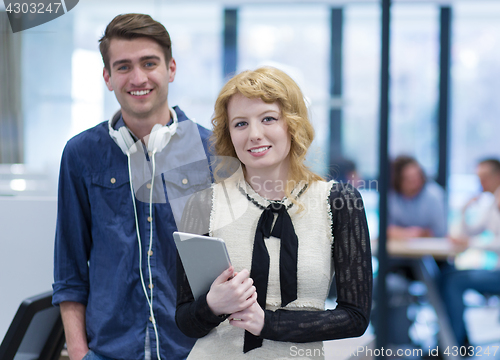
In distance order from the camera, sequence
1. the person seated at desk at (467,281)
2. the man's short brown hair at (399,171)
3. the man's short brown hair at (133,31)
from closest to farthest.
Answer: the man's short brown hair at (133,31)
the person seated at desk at (467,281)
the man's short brown hair at (399,171)

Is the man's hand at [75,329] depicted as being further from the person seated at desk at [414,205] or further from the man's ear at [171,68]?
the person seated at desk at [414,205]

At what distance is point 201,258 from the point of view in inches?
35.4

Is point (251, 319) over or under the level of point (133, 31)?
under

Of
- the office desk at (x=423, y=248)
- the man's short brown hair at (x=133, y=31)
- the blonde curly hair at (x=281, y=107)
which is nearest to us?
the blonde curly hair at (x=281, y=107)

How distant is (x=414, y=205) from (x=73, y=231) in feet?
8.94

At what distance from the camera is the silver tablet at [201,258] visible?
0.87m

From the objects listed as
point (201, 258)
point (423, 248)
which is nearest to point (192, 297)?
point (201, 258)

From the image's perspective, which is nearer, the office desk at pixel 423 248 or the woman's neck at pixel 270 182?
the woman's neck at pixel 270 182

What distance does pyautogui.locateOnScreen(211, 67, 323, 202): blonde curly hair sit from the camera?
0.98 meters

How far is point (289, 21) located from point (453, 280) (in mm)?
2713

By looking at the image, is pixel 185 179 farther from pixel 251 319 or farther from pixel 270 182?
pixel 251 319

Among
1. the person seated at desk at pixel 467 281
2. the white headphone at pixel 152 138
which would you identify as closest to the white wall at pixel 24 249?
the white headphone at pixel 152 138

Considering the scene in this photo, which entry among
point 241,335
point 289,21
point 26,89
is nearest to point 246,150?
point 241,335

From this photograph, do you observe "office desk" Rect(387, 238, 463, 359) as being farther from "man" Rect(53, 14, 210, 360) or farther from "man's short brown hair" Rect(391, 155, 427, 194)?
"man" Rect(53, 14, 210, 360)
